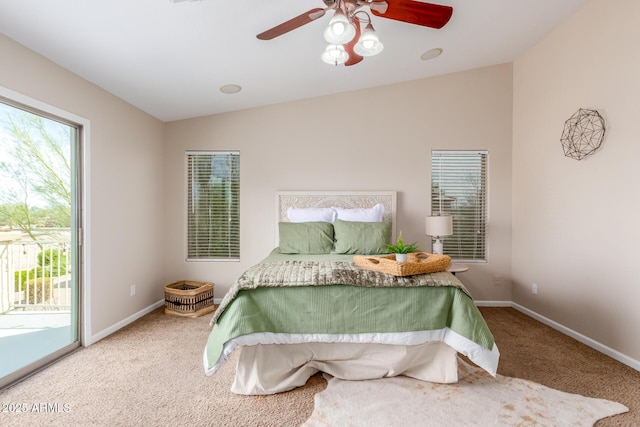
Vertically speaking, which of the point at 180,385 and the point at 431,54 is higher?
the point at 431,54

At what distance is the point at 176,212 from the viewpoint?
4086mm

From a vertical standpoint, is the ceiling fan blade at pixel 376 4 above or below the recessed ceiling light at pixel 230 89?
below

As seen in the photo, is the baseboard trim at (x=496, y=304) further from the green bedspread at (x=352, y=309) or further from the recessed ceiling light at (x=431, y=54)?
the recessed ceiling light at (x=431, y=54)

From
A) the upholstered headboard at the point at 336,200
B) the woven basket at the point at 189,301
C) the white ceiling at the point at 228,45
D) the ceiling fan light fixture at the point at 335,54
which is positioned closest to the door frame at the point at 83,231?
the white ceiling at the point at 228,45

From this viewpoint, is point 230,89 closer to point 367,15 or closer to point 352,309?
point 367,15

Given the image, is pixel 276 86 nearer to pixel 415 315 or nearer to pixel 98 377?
pixel 415 315

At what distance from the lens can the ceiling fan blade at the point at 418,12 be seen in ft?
5.94

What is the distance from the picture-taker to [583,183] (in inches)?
112

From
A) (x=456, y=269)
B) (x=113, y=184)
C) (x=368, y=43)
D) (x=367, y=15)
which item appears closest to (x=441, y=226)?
(x=456, y=269)

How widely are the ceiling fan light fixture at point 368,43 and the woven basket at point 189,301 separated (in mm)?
2983

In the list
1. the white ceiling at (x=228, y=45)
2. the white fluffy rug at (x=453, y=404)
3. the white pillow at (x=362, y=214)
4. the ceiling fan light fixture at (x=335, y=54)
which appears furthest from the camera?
the white pillow at (x=362, y=214)

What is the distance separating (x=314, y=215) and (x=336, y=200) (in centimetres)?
42

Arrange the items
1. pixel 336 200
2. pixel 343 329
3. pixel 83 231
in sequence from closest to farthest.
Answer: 1. pixel 343 329
2. pixel 83 231
3. pixel 336 200

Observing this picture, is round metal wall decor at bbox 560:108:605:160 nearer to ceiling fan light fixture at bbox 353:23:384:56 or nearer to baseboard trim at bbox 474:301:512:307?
baseboard trim at bbox 474:301:512:307
